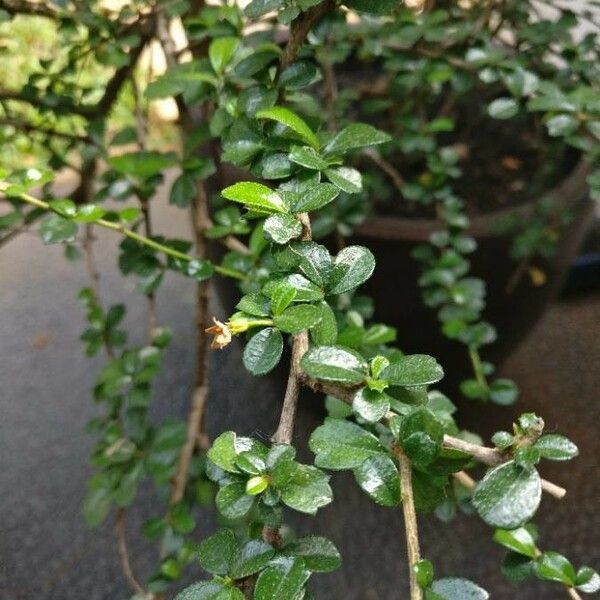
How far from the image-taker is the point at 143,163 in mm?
558

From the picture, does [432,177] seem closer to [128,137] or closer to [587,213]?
[587,213]

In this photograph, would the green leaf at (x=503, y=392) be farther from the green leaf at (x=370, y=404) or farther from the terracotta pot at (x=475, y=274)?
the green leaf at (x=370, y=404)

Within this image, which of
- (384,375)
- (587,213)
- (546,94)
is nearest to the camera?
(384,375)

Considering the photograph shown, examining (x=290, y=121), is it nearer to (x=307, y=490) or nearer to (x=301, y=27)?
(x=301, y=27)

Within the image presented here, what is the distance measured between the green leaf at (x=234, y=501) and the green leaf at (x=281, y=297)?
77 mm

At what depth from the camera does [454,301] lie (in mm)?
672

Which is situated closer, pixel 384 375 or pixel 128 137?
pixel 384 375

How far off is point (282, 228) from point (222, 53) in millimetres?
219

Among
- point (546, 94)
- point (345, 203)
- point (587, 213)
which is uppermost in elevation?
point (546, 94)

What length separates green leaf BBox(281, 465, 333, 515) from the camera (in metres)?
0.28

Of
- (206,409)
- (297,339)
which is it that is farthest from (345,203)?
(297,339)

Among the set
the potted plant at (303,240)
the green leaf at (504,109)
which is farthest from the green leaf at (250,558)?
the green leaf at (504,109)

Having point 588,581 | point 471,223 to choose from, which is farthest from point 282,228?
point 471,223

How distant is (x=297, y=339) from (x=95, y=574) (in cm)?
52
